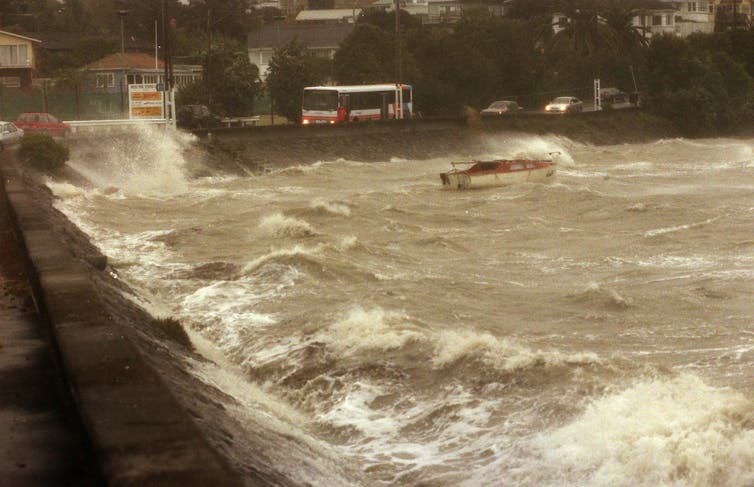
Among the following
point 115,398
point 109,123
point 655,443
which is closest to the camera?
point 115,398

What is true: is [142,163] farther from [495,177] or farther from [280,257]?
[280,257]

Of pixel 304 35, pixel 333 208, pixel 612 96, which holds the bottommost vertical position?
pixel 333 208

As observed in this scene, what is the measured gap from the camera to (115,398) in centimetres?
864

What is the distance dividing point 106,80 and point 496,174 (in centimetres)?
3951

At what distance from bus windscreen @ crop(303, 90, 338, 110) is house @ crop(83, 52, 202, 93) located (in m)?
14.0

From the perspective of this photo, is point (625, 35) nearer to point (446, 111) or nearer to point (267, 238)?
point (446, 111)

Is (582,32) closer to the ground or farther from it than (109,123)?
farther from it

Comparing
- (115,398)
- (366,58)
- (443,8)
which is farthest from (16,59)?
(115,398)

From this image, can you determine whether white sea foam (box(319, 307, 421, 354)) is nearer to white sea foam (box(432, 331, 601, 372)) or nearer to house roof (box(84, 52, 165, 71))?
white sea foam (box(432, 331, 601, 372))

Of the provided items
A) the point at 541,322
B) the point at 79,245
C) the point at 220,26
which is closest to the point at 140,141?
the point at 79,245

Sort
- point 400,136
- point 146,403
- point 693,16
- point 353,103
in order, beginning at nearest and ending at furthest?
point 146,403, point 400,136, point 353,103, point 693,16

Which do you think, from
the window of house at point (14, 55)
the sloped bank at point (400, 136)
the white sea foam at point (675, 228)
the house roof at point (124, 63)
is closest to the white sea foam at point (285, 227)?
the white sea foam at point (675, 228)

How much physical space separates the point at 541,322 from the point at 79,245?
29.6 ft

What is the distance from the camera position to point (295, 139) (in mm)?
53531
